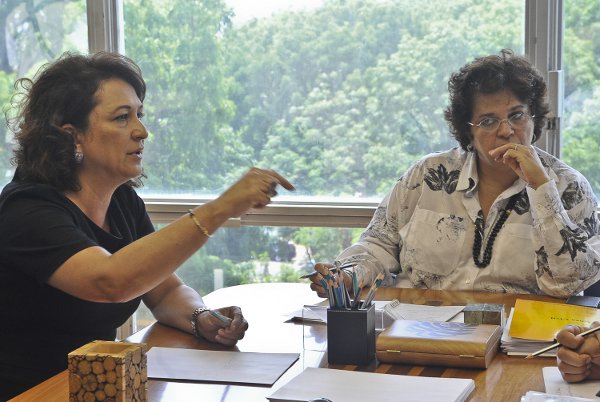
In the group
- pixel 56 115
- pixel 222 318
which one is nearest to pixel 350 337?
pixel 222 318

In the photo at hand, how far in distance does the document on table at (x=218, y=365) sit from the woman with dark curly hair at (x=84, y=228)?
11 cm

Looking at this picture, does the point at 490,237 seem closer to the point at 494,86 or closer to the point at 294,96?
the point at 494,86

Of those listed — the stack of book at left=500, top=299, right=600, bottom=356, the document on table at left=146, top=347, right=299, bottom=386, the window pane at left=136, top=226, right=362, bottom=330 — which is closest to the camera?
the document on table at left=146, top=347, right=299, bottom=386

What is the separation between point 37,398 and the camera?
57.0 inches

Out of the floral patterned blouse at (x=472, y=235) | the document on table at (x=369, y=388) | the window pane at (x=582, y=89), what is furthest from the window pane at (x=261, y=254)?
the document on table at (x=369, y=388)

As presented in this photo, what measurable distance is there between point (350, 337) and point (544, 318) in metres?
0.47

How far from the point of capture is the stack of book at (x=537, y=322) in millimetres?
1689

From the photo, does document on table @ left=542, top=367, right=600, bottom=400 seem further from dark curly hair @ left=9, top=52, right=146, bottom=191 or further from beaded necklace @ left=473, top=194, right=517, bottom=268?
dark curly hair @ left=9, top=52, right=146, bottom=191

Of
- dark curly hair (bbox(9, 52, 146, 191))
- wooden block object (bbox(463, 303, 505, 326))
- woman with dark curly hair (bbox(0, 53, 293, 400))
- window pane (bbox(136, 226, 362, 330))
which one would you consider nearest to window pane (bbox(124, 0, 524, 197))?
window pane (bbox(136, 226, 362, 330))

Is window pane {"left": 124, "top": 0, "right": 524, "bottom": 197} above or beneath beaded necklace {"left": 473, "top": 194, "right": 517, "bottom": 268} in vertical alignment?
→ above

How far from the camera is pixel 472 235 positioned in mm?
2543

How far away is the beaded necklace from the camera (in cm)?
249

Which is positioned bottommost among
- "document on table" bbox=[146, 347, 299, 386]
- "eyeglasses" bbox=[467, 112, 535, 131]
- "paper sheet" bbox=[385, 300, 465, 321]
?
"document on table" bbox=[146, 347, 299, 386]

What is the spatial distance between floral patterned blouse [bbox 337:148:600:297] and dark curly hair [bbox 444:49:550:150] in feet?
0.37
